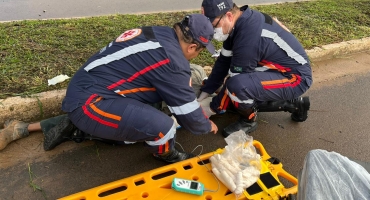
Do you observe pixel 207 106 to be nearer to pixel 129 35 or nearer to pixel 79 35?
pixel 129 35

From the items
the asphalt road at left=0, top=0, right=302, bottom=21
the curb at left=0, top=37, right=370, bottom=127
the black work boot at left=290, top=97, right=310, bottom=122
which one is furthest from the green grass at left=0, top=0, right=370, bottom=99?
the black work boot at left=290, top=97, right=310, bottom=122

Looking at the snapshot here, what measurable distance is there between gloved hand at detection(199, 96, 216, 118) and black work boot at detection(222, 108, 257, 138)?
0.25m

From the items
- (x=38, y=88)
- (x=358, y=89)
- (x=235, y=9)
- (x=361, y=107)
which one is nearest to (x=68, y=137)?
(x=38, y=88)

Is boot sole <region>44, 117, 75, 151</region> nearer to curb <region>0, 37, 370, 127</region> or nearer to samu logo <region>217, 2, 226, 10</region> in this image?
curb <region>0, 37, 370, 127</region>

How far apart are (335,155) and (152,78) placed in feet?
4.40

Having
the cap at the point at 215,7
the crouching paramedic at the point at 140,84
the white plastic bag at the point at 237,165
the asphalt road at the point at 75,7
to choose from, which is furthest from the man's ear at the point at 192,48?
the asphalt road at the point at 75,7

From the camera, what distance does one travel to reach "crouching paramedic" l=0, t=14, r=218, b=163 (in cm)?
241

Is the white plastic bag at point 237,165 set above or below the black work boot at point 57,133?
below

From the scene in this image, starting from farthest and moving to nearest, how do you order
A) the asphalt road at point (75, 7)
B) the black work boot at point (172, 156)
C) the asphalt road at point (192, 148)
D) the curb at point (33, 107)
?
the asphalt road at point (75, 7), the curb at point (33, 107), the black work boot at point (172, 156), the asphalt road at point (192, 148)

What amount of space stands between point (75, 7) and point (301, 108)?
4638 millimetres

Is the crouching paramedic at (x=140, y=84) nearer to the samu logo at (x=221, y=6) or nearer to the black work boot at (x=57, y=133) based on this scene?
the black work boot at (x=57, y=133)

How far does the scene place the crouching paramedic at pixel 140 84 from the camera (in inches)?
94.8

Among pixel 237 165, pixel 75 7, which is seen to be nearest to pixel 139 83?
pixel 237 165

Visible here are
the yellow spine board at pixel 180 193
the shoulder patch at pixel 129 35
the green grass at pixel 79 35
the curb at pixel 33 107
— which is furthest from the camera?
the green grass at pixel 79 35
